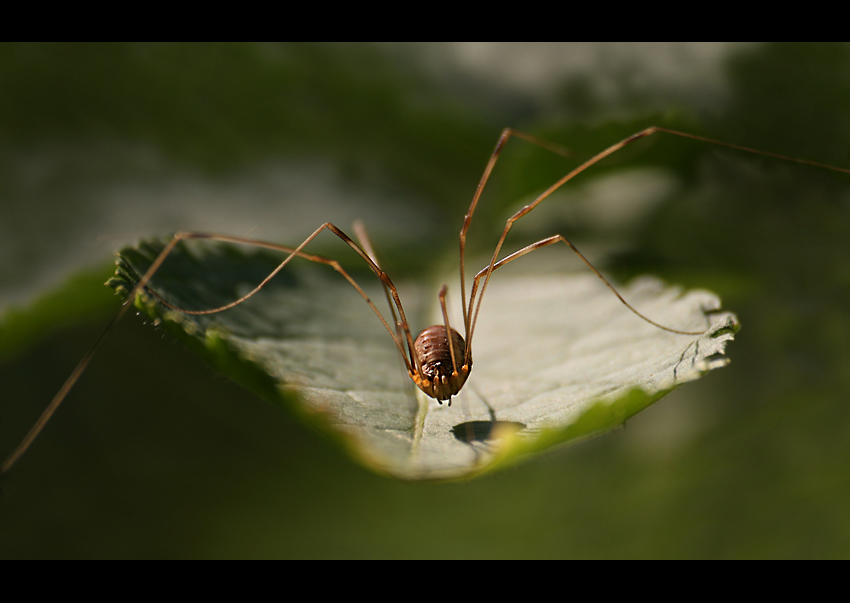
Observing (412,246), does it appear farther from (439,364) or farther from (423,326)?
(439,364)

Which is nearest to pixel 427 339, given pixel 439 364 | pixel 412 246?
pixel 439 364

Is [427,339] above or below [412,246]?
below

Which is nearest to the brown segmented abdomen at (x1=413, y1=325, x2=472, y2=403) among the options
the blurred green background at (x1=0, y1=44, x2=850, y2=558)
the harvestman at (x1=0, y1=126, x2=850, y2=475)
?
the harvestman at (x1=0, y1=126, x2=850, y2=475)

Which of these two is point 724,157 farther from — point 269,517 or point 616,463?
point 269,517

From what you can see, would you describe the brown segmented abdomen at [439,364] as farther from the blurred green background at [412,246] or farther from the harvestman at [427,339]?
the blurred green background at [412,246]

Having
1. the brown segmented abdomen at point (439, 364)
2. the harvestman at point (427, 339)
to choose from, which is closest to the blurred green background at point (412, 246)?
the harvestman at point (427, 339)

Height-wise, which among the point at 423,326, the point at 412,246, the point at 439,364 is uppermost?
the point at 412,246
